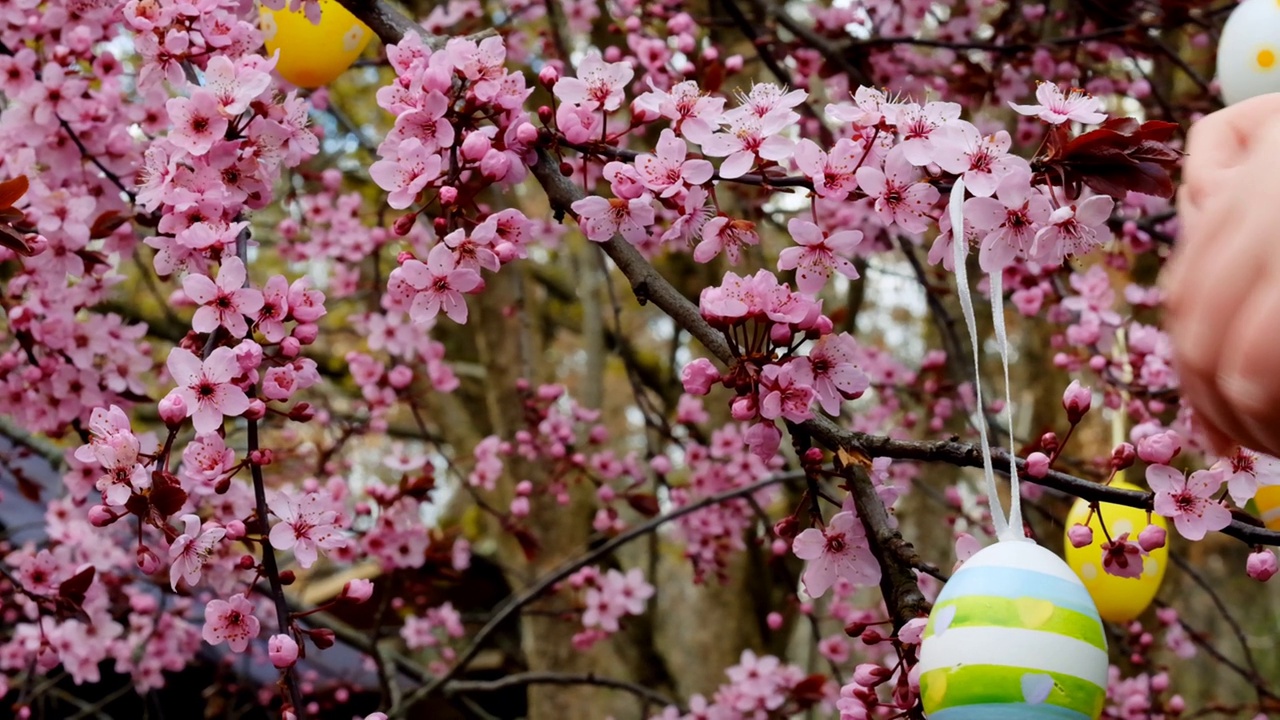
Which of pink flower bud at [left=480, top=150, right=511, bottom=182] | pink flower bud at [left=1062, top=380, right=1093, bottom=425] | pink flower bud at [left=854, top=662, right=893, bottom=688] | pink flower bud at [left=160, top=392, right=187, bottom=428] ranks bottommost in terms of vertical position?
pink flower bud at [left=854, top=662, right=893, bottom=688]

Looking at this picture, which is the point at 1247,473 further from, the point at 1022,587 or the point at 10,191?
the point at 10,191

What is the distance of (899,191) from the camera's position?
1.33 m

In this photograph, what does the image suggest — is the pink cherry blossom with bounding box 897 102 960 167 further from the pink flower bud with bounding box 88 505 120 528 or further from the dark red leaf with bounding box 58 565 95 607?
the dark red leaf with bounding box 58 565 95 607

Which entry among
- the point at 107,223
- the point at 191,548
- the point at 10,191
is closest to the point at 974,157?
the point at 191,548

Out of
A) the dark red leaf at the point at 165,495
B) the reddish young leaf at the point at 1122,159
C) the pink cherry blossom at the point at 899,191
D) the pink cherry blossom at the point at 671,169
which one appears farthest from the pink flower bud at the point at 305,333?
the reddish young leaf at the point at 1122,159

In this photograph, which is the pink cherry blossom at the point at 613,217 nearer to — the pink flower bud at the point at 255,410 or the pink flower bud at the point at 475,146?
the pink flower bud at the point at 475,146

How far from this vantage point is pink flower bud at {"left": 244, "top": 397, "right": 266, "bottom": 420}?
1.33 meters

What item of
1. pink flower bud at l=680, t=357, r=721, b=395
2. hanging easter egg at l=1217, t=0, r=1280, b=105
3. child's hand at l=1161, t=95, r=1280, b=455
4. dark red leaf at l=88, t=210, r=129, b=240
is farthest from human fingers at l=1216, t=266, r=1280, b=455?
dark red leaf at l=88, t=210, r=129, b=240

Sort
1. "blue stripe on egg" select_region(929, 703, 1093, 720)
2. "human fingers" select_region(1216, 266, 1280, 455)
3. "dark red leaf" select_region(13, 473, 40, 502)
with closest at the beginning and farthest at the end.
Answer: "human fingers" select_region(1216, 266, 1280, 455)
"blue stripe on egg" select_region(929, 703, 1093, 720)
"dark red leaf" select_region(13, 473, 40, 502)

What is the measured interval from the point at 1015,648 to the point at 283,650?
0.80 m

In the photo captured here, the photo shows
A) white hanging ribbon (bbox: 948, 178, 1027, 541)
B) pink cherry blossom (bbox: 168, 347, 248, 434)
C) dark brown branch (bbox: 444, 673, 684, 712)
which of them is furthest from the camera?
dark brown branch (bbox: 444, 673, 684, 712)

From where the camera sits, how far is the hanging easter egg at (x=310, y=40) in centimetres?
193

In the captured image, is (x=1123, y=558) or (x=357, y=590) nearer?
(x=1123, y=558)

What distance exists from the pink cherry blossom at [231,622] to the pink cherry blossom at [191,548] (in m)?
0.06
